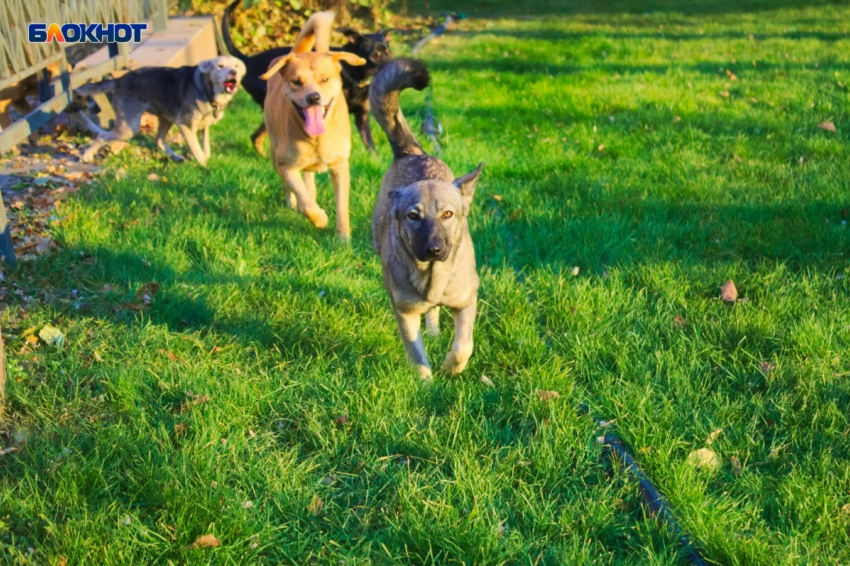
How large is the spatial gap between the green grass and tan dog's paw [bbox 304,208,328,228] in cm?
16

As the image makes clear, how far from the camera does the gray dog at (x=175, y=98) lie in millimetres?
7664

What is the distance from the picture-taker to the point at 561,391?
3.44 m

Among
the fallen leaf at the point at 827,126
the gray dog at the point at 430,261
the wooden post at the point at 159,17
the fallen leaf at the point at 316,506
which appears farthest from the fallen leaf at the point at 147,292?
the fallen leaf at the point at 827,126

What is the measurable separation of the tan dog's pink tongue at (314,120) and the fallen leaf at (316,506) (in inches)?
133

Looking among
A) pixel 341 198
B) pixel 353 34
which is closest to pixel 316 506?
pixel 341 198

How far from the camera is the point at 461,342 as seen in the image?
3.61 meters

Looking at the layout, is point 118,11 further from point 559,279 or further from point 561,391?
point 561,391

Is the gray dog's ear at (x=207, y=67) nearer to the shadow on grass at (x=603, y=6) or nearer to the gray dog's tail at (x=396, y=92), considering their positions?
the gray dog's tail at (x=396, y=92)

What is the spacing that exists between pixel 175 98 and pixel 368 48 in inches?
84.5

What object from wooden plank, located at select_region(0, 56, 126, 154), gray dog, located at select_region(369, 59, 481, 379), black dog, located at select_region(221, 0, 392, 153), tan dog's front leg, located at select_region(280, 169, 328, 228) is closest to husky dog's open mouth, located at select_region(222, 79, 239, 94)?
black dog, located at select_region(221, 0, 392, 153)

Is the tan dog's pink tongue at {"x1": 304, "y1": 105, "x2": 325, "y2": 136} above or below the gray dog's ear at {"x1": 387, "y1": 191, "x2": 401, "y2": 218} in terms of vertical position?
above

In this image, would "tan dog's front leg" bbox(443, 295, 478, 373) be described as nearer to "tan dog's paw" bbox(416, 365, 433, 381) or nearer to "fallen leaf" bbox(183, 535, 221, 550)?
"tan dog's paw" bbox(416, 365, 433, 381)

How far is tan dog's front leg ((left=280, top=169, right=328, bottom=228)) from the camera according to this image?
18.0 feet

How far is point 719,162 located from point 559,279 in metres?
3.05
